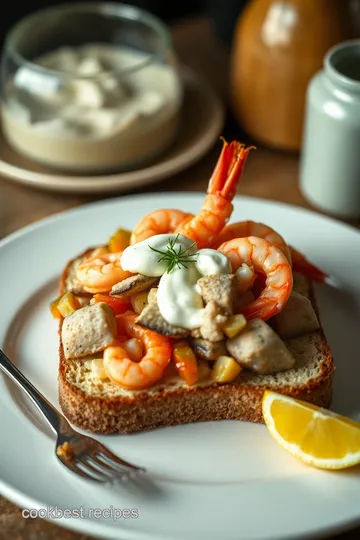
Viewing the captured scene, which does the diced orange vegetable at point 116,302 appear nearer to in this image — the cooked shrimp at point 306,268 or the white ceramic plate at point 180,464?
the white ceramic plate at point 180,464

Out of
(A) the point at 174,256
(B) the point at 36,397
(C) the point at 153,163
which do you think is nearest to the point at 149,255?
(A) the point at 174,256

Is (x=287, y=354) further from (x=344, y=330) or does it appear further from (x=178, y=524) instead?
(x=178, y=524)

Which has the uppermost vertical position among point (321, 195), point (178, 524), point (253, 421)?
point (178, 524)

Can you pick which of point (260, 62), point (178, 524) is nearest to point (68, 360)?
point (178, 524)

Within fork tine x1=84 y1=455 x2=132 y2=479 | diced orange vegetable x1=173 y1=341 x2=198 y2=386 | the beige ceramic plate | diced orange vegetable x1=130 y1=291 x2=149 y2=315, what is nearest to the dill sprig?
diced orange vegetable x1=130 y1=291 x2=149 y2=315

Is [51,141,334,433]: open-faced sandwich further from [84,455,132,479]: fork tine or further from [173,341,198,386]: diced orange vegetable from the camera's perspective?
[84,455,132,479]: fork tine

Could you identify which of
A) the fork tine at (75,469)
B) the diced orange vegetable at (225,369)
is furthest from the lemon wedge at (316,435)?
the fork tine at (75,469)
